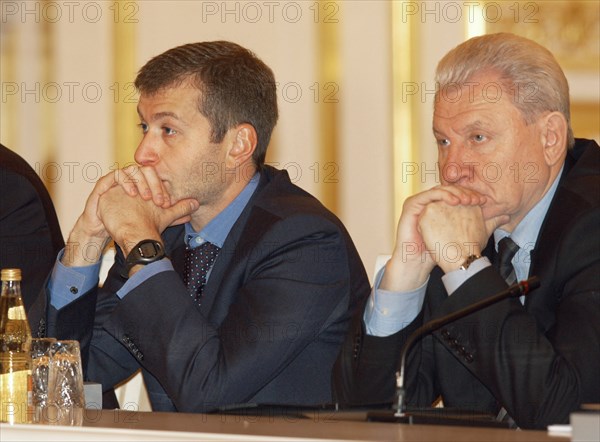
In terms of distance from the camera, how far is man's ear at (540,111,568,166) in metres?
2.04

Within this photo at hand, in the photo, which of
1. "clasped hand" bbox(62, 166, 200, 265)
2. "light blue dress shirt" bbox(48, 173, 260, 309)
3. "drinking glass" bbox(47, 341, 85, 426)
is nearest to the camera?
"drinking glass" bbox(47, 341, 85, 426)

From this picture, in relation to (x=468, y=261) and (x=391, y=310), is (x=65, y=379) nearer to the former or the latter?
(x=391, y=310)

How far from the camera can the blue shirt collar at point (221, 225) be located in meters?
2.31

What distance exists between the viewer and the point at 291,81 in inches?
138

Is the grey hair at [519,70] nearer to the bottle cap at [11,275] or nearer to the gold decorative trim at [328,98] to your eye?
the bottle cap at [11,275]

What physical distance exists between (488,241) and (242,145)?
62cm

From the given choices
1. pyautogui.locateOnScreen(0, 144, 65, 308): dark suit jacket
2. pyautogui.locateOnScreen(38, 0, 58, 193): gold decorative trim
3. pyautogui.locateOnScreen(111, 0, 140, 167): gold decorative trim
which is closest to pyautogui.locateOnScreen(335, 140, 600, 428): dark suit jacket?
pyautogui.locateOnScreen(0, 144, 65, 308): dark suit jacket

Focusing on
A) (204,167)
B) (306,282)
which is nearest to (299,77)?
(204,167)

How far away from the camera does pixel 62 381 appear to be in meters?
1.66

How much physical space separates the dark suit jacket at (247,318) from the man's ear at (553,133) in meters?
0.47

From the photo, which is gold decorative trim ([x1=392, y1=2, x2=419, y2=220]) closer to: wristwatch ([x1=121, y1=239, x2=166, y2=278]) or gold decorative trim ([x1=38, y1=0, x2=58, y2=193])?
gold decorative trim ([x1=38, y1=0, x2=58, y2=193])

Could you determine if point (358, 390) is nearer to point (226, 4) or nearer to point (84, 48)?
point (226, 4)

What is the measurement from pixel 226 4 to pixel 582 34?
122 cm

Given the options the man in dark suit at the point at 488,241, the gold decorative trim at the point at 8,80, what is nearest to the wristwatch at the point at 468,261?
the man in dark suit at the point at 488,241
